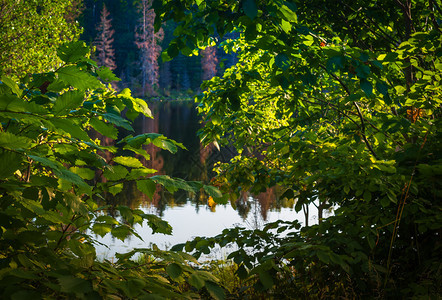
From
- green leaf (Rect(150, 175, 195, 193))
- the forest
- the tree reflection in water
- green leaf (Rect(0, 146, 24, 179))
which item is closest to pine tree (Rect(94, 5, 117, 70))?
the tree reflection in water

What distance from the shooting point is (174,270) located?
6.08ft

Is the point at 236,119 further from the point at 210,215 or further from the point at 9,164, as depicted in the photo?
the point at 210,215

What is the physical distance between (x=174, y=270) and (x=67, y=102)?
830 mm

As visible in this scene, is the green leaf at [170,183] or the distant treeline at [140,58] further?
the distant treeline at [140,58]

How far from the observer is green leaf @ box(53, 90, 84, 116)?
150cm

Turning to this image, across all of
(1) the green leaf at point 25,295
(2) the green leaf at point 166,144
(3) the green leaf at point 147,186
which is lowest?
(1) the green leaf at point 25,295

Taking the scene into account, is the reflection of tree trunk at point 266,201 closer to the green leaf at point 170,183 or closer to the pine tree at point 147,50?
the green leaf at point 170,183

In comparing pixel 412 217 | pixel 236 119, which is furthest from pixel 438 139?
pixel 236 119

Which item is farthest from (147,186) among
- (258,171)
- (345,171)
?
(258,171)

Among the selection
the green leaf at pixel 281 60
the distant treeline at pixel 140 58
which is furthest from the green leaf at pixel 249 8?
the distant treeline at pixel 140 58

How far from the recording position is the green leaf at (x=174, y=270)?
183 cm

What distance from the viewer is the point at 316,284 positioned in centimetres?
362

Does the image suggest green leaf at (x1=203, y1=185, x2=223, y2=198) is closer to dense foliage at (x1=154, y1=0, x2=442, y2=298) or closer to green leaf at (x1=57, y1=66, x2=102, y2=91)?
green leaf at (x1=57, y1=66, x2=102, y2=91)

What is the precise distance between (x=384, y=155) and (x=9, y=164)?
3.48 m
